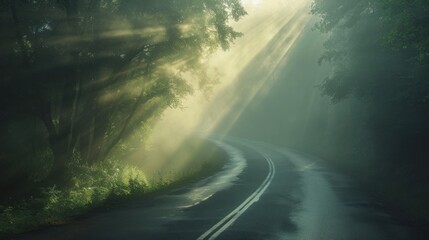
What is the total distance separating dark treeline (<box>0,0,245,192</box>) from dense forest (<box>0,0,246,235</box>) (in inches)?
1.5

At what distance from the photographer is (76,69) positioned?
16.6 metres

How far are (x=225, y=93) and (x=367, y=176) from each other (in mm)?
59698

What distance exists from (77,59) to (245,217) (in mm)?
9290

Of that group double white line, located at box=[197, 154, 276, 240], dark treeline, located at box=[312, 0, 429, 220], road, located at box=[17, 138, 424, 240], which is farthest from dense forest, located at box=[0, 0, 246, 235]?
dark treeline, located at box=[312, 0, 429, 220]

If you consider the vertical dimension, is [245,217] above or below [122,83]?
below

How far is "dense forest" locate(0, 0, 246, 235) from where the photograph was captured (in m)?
15.8

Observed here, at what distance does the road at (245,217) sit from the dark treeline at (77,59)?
17.4 feet

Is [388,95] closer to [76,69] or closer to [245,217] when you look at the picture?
[245,217]

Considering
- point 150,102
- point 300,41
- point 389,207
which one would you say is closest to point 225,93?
point 300,41

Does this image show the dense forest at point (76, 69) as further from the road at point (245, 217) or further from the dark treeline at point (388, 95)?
the dark treeline at point (388, 95)

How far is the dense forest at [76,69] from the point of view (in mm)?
15820

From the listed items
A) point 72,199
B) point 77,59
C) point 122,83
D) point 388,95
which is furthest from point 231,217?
point 388,95

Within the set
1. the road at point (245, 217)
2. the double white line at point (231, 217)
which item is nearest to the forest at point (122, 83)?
the road at point (245, 217)

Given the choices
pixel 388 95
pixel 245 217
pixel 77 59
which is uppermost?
pixel 77 59
